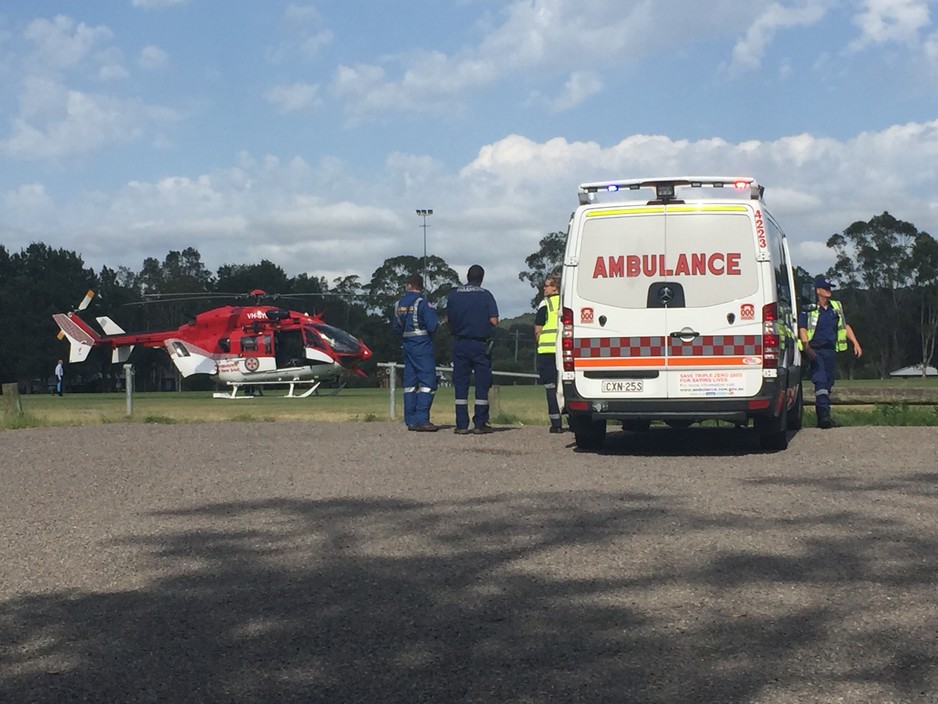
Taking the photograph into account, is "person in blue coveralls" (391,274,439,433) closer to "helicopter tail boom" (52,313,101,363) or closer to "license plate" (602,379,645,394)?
"license plate" (602,379,645,394)

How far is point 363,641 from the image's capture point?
16.8 ft

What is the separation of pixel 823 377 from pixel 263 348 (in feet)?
92.5

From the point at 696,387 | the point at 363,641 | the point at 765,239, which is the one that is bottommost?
the point at 363,641

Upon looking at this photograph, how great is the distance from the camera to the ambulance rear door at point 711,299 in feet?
39.4

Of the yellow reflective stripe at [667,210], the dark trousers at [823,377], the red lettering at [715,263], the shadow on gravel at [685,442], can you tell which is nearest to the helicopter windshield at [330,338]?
the shadow on gravel at [685,442]

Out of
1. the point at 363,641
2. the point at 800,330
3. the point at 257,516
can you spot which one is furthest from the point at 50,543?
the point at 800,330

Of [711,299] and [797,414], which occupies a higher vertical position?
[711,299]

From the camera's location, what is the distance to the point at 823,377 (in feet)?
50.6

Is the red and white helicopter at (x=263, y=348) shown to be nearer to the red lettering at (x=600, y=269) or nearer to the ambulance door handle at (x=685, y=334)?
the red lettering at (x=600, y=269)

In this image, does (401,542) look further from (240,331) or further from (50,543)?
(240,331)

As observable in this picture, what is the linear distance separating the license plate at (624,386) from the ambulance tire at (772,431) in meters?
1.18

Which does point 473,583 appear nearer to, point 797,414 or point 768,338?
point 768,338

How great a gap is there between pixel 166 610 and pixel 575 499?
370 centimetres

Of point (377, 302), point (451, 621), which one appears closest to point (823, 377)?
point (451, 621)
